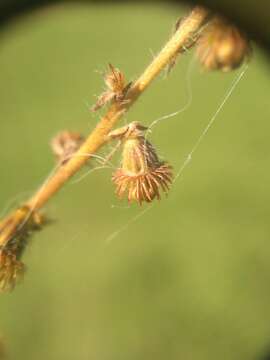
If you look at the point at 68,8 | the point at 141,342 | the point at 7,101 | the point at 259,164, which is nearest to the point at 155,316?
the point at 141,342

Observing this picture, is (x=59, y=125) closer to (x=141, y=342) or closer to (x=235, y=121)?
(x=235, y=121)

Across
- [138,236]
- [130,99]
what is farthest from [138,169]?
[138,236]

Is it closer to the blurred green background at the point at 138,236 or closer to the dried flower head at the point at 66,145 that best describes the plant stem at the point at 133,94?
the dried flower head at the point at 66,145

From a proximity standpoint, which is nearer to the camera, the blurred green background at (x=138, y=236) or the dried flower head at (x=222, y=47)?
the dried flower head at (x=222, y=47)

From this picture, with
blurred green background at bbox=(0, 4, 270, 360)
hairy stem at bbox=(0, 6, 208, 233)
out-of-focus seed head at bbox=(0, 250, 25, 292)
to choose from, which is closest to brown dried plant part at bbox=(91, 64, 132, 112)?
hairy stem at bbox=(0, 6, 208, 233)

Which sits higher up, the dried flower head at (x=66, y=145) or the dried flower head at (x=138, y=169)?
the dried flower head at (x=66, y=145)

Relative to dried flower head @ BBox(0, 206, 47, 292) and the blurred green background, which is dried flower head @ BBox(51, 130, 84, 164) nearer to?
dried flower head @ BBox(0, 206, 47, 292)

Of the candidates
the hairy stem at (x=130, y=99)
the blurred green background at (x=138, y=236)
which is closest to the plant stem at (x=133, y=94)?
the hairy stem at (x=130, y=99)
